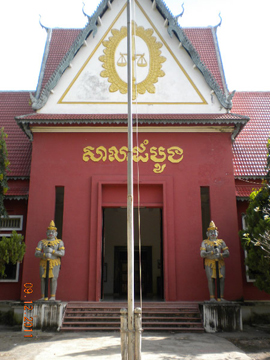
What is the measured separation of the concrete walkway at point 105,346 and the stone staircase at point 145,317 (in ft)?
1.28

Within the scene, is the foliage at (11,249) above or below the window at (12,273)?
above

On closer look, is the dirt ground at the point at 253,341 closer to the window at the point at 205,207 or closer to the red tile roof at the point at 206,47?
the window at the point at 205,207

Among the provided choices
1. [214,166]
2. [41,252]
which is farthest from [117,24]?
[41,252]

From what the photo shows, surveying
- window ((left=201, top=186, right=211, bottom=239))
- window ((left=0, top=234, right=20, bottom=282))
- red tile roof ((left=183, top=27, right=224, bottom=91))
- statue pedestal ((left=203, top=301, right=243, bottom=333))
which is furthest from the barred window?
red tile roof ((left=183, top=27, right=224, bottom=91))

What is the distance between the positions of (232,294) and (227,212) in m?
2.57

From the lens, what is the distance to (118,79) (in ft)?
44.7

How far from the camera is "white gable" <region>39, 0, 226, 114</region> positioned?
526 inches

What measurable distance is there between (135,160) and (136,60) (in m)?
3.79

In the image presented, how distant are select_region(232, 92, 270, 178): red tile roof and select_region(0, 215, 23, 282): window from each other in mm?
7980

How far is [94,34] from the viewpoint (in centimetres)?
1378

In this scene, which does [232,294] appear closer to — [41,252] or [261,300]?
[261,300]

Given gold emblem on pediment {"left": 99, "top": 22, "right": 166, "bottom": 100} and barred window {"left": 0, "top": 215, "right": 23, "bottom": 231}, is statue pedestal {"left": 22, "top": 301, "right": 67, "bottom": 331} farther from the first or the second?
gold emblem on pediment {"left": 99, "top": 22, "right": 166, "bottom": 100}

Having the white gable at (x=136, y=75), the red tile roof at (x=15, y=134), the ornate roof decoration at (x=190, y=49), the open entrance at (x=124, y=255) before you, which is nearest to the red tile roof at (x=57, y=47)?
the red tile roof at (x=15, y=134)

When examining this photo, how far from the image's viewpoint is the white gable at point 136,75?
43.8 ft
